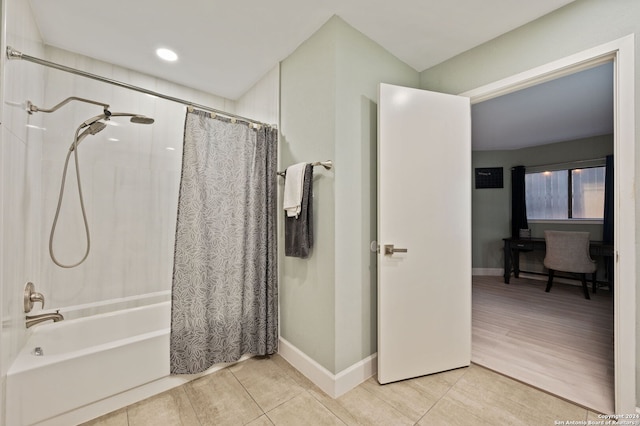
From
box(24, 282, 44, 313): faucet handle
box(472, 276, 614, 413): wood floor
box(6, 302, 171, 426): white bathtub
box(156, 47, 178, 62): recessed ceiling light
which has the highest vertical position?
box(156, 47, 178, 62): recessed ceiling light

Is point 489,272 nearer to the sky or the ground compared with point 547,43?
nearer to the ground

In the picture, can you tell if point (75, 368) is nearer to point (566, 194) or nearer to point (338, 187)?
point (338, 187)

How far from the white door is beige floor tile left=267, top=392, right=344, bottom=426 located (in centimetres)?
46

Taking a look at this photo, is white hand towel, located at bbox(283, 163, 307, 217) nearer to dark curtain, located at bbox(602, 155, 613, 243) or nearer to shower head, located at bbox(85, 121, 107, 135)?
shower head, located at bbox(85, 121, 107, 135)

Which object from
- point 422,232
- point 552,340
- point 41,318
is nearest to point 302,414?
point 422,232

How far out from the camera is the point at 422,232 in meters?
1.81

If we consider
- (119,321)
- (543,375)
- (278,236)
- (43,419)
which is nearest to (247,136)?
(278,236)

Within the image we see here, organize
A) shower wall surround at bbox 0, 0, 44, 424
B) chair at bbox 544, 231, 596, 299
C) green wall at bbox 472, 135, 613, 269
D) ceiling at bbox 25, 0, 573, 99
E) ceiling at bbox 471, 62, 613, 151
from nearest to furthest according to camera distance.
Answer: shower wall surround at bbox 0, 0, 44, 424
ceiling at bbox 25, 0, 573, 99
ceiling at bbox 471, 62, 613, 151
chair at bbox 544, 231, 596, 299
green wall at bbox 472, 135, 613, 269

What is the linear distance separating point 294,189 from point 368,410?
1.44m

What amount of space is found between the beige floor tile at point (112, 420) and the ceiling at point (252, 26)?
2415 millimetres

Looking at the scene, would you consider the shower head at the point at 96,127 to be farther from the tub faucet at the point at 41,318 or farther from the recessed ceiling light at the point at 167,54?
the tub faucet at the point at 41,318

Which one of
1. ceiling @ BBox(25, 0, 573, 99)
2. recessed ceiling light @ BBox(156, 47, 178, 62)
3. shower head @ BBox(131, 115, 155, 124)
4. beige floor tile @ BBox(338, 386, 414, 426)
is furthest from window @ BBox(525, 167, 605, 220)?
shower head @ BBox(131, 115, 155, 124)

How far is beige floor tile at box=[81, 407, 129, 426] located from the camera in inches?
55.4

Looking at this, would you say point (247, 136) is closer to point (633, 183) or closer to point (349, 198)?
point (349, 198)
